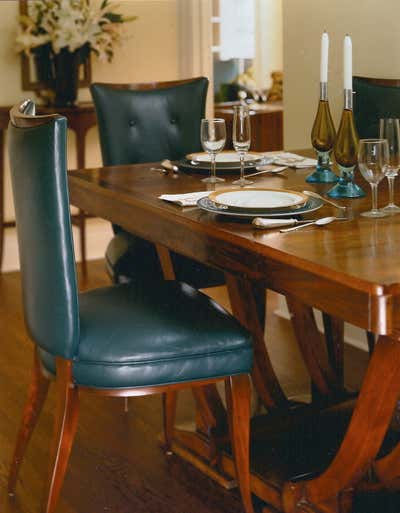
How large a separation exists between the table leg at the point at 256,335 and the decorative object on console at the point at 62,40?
2.42 metres

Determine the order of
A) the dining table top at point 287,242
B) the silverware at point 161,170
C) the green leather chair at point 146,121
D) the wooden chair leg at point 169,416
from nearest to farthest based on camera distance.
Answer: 1. the dining table top at point 287,242
2. the wooden chair leg at point 169,416
3. the silverware at point 161,170
4. the green leather chair at point 146,121

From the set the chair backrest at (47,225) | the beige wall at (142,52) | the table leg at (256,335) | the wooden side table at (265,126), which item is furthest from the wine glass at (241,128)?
the wooden side table at (265,126)

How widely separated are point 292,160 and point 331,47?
3.16 feet

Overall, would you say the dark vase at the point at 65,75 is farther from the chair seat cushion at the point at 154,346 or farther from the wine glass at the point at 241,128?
the chair seat cushion at the point at 154,346

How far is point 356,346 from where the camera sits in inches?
144

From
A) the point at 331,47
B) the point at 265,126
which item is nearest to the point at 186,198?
the point at 331,47

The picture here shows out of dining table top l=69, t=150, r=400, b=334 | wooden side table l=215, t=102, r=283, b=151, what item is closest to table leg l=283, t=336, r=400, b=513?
dining table top l=69, t=150, r=400, b=334

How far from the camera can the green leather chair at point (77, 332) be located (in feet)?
6.76

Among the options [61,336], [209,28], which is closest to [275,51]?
[209,28]

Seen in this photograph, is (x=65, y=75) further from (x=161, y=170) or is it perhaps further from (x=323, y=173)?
(x=323, y=173)

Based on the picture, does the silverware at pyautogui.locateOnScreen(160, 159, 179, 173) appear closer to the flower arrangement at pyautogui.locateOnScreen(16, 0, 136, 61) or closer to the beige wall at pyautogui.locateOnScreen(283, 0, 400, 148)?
the beige wall at pyautogui.locateOnScreen(283, 0, 400, 148)

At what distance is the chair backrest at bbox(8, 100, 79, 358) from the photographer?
2037 mm

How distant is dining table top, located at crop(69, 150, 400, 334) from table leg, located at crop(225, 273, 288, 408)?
11.5 inches

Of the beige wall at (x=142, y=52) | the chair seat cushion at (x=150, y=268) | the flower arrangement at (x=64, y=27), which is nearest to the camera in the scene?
the chair seat cushion at (x=150, y=268)
